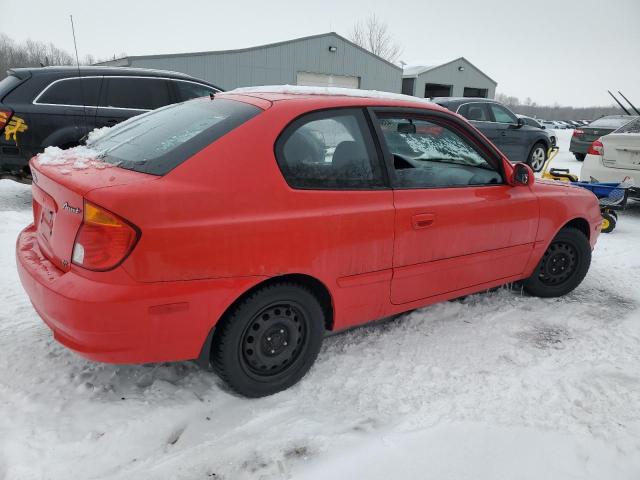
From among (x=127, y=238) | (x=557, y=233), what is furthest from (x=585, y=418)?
(x=127, y=238)

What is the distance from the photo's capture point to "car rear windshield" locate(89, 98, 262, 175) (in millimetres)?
2359

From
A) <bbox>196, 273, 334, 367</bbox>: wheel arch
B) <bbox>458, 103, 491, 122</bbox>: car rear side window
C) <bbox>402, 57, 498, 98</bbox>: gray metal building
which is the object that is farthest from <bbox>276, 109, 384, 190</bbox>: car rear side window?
<bbox>402, 57, 498, 98</bbox>: gray metal building

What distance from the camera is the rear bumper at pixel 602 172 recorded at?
6.91m

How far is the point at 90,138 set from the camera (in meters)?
3.12

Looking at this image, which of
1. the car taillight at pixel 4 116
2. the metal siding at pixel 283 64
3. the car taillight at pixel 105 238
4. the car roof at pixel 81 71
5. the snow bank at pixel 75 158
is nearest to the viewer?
the car taillight at pixel 105 238

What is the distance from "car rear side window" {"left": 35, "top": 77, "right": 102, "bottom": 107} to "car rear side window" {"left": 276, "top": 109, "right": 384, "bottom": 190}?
471 cm

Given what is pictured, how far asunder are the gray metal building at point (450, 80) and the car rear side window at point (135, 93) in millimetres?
29018

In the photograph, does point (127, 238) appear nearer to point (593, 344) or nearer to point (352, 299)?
point (352, 299)

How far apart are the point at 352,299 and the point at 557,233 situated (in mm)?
2188

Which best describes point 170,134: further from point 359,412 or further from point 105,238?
point 359,412

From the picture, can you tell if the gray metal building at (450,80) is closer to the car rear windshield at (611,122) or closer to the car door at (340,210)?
the car rear windshield at (611,122)

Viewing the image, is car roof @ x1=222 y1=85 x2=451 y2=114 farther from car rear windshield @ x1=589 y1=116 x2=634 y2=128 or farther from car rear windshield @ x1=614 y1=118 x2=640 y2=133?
car rear windshield @ x1=589 y1=116 x2=634 y2=128

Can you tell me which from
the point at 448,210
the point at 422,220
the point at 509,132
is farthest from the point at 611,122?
the point at 422,220

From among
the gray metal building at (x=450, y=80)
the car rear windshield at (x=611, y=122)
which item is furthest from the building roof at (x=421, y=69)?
the car rear windshield at (x=611, y=122)
